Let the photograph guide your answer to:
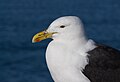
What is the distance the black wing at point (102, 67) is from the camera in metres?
5.07

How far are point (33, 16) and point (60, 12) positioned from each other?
949mm

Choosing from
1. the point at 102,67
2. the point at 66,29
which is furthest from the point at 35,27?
the point at 102,67

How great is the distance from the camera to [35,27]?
1581 centimetres

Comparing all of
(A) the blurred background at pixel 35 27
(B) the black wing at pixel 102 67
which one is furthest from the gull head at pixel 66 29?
(A) the blurred background at pixel 35 27

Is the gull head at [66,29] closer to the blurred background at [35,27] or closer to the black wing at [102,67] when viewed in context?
the black wing at [102,67]

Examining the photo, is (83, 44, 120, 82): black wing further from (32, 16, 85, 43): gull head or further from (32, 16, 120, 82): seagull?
(32, 16, 85, 43): gull head

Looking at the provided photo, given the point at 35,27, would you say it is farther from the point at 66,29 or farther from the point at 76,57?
the point at 76,57

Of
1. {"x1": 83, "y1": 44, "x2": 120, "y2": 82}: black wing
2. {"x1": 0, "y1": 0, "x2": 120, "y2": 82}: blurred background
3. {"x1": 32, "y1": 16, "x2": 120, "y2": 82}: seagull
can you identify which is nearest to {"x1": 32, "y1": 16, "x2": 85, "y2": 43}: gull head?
{"x1": 32, "y1": 16, "x2": 120, "y2": 82}: seagull

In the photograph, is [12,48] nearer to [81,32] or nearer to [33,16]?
[33,16]

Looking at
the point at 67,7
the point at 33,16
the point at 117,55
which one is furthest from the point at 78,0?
the point at 117,55

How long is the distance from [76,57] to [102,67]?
0.30m

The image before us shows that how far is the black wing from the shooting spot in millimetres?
5066

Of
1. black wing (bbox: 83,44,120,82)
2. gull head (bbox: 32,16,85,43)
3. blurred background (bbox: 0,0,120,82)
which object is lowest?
blurred background (bbox: 0,0,120,82)

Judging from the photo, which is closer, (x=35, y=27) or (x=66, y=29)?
(x=66, y=29)
